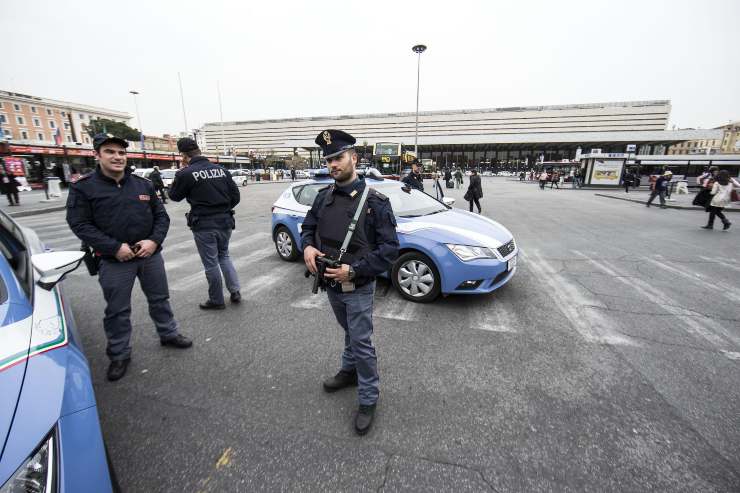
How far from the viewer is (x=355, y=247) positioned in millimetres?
2078

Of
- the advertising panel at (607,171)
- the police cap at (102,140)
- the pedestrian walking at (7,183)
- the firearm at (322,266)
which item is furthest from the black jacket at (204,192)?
the advertising panel at (607,171)

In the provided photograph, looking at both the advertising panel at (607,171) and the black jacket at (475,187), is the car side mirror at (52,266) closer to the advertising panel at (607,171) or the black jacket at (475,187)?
the black jacket at (475,187)

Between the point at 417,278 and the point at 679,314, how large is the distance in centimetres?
297

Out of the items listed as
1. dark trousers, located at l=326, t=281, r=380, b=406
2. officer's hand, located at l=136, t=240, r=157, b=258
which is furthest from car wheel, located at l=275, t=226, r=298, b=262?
dark trousers, located at l=326, t=281, r=380, b=406

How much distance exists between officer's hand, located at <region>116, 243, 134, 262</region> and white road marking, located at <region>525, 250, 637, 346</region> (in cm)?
419

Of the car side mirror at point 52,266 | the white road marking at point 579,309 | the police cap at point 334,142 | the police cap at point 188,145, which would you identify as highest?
the police cap at point 188,145

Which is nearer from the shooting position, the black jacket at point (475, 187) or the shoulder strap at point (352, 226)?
the shoulder strap at point (352, 226)

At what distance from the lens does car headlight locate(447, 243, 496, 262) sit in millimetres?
3762

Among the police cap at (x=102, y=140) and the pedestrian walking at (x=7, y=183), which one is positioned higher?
the police cap at (x=102, y=140)

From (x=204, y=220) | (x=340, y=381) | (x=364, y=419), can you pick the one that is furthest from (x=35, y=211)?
(x=364, y=419)

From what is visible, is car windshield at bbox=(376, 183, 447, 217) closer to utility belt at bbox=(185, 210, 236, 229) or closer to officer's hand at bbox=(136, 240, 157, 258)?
utility belt at bbox=(185, 210, 236, 229)

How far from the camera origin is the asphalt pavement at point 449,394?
1847 mm

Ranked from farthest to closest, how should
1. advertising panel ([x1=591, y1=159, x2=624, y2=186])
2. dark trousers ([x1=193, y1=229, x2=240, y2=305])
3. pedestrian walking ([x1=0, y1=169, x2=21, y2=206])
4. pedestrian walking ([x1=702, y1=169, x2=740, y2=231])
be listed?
advertising panel ([x1=591, y1=159, x2=624, y2=186]) → pedestrian walking ([x1=0, y1=169, x2=21, y2=206]) → pedestrian walking ([x1=702, y1=169, x2=740, y2=231]) → dark trousers ([x1=193, y1=229, x2=240, y2=305])

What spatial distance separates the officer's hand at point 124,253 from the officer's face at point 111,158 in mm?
608
